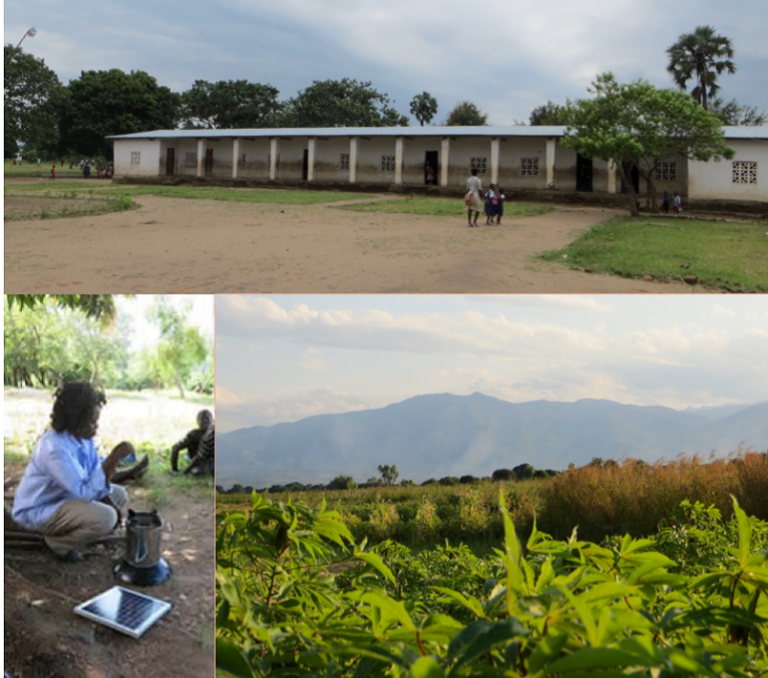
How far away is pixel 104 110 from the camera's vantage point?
22719 mm

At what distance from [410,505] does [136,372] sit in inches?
96.1

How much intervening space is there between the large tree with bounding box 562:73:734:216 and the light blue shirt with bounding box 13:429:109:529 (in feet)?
44.9

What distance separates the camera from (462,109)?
29734 mm

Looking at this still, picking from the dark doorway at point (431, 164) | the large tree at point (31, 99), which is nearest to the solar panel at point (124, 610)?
the dark doorway at point (431, 164)

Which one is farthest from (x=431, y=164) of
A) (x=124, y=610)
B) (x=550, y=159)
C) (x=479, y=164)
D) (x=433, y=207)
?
(x=124, y=610)

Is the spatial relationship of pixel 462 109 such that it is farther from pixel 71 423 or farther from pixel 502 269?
pixel 71 423

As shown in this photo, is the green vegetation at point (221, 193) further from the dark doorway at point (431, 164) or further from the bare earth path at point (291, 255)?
the bare earth path at point (291, 255)

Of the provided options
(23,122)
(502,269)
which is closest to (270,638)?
(502,269)

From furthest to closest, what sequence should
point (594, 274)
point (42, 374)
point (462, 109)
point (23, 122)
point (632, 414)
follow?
point (462, 109), point (23, 122), point (594, 274), point (632, 414), point (42, 374)

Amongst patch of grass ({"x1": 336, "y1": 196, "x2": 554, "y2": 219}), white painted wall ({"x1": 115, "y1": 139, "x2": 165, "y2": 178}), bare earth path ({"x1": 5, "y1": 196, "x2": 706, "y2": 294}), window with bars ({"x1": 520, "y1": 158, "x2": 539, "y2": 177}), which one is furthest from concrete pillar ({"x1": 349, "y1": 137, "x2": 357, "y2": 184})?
white painted wall ({"x1": 115, "y1": 139, "x2": 165, "y2": 178})

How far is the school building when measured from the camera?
15.8 meters

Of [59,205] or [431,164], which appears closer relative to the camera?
[59,205]

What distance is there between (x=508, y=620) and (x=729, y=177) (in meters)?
17.3

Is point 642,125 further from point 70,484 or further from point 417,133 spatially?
point 70,484
